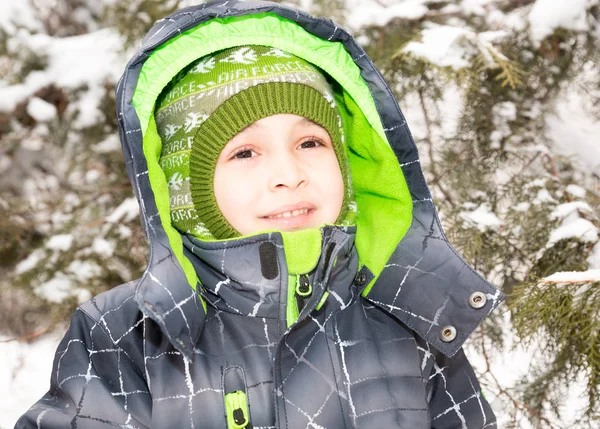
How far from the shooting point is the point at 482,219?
1.93m

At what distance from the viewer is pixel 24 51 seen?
8.96 feet

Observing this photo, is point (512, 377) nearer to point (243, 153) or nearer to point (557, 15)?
point (557, 15)

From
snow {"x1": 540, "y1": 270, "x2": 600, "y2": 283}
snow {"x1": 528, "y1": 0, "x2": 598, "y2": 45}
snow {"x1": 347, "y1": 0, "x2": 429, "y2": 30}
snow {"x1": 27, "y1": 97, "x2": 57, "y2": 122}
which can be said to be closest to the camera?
snow {"x1": 540, "y1": 270, "x2": 600, "y2": 283}

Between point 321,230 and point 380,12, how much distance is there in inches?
43.1

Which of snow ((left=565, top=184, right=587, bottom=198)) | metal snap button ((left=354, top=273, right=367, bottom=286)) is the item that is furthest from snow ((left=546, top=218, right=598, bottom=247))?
metal snap button ((left=354, top=273, right=367, bottom=286))

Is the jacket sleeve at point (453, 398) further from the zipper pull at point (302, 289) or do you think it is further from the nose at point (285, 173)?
the nose at point (285, 173)

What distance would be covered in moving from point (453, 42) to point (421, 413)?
1152 millimetres

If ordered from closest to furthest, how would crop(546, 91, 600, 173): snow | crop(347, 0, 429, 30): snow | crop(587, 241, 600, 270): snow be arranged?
crop(587, 241, 600, 270): snow → crop(347, 0, 429, 30): snow → crop(546, 91, 600, 173): snow

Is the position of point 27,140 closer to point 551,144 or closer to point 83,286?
point 83,286

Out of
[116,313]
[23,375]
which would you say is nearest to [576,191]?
[116,313]

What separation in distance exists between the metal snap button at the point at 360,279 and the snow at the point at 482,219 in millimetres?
458

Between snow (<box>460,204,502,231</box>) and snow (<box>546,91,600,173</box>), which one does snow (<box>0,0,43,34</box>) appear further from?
snow (<box>546,91,600,173</box>)

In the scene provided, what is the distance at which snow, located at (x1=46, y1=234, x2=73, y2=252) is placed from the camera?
2613 mm

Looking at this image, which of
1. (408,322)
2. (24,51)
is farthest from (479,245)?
(24,51)
